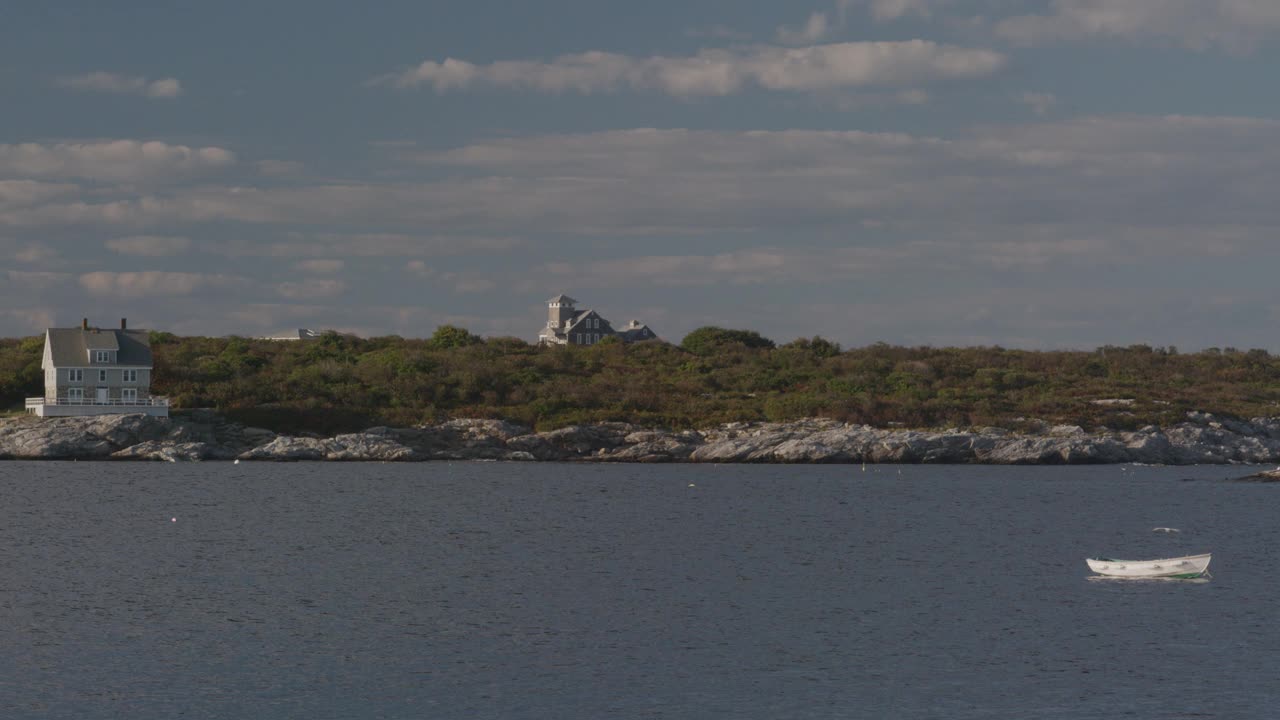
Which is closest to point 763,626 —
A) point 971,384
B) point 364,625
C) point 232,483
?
point 364,625

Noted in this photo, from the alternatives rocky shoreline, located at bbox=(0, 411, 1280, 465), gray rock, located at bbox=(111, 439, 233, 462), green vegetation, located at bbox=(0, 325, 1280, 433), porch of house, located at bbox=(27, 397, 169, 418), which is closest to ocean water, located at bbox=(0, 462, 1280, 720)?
gray rock, located at bbox=(111, 439, 233, 462)

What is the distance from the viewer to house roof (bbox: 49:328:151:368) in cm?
9550

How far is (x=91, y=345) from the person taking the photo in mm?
96438

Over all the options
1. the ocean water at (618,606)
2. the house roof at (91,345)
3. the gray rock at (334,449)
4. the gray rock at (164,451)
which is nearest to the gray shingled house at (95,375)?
the house roof at (91,345)

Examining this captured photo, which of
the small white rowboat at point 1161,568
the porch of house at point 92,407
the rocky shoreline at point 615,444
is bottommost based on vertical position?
the small white rowboat at point 1161,568

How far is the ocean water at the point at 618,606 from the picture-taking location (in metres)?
28.1

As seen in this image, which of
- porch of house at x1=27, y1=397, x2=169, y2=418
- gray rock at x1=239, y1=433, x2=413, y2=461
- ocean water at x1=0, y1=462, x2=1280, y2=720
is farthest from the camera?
porch of house at x1=27, y1=397, x2=169, y2=418

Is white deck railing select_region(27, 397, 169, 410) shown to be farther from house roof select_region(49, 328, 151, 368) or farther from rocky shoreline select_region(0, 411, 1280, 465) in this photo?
house roof select_region(49, 328, 151, 368)

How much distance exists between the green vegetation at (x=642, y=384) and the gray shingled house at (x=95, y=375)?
3.56m

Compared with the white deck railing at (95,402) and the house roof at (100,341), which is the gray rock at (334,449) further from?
the house roof at (100,341)

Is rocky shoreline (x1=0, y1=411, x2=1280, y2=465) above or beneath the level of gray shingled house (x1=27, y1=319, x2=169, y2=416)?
beneath

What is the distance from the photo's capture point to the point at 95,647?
32.0m

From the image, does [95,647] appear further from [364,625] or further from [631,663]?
[631,663]

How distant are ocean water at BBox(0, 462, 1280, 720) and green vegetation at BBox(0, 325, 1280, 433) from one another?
29.5 m
